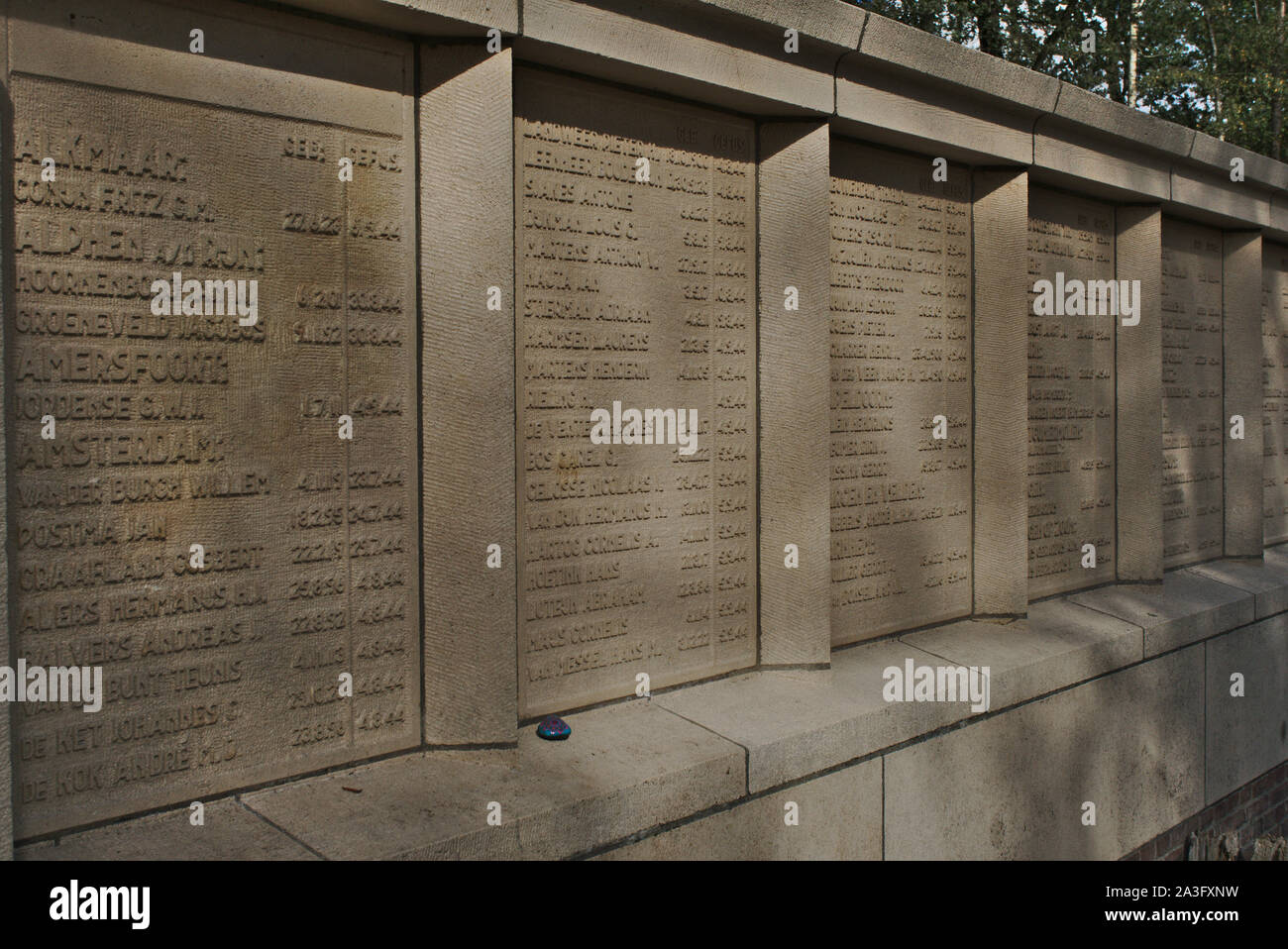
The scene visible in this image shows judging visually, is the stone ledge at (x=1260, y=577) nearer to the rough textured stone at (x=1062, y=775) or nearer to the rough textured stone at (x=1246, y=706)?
the rough textured stone at (x=1246, y=706)

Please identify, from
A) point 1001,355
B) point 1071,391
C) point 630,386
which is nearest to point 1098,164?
point 1071,391

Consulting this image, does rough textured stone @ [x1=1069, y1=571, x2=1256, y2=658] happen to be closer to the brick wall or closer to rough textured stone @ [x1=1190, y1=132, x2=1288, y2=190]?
the brick wall

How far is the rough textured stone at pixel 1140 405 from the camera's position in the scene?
7.36 m

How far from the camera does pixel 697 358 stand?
4.93 meters

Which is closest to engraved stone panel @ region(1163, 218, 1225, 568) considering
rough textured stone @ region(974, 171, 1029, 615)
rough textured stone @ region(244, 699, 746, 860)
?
rough textured stone @ region(974, 171, 1029, 615)

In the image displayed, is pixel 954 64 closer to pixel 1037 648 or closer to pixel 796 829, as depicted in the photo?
pixel 1037 648

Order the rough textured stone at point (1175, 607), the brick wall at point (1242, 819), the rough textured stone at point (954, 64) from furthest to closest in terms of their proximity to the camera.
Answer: the brick wall at point (1242, 819) < the rough textured stone at point (1175, 607) < the rough textured stone at point (954, 64)

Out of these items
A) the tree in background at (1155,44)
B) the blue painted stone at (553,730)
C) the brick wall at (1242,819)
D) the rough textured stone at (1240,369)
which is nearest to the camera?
the blue painted stone at (553,730)

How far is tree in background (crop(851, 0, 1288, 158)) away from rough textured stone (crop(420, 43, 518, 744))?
1385 cm

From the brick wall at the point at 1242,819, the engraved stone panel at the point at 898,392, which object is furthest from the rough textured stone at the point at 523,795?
the brick wall at the point at 1242,819

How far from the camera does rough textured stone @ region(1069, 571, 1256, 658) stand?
664cm

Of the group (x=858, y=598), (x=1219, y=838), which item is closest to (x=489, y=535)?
(x=858, y=598)

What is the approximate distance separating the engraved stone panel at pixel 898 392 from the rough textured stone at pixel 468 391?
222 cm

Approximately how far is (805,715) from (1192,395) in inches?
210
